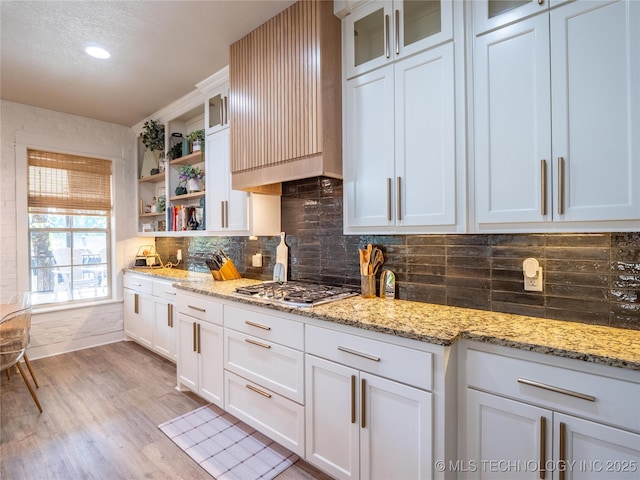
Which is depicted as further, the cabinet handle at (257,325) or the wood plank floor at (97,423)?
the cabinet handle at (257,325)

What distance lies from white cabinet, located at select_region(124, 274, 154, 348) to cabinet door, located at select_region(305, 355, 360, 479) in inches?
96.7

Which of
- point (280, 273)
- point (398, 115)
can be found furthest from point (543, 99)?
point (280, 273)

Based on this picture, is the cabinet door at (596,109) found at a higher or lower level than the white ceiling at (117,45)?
lower

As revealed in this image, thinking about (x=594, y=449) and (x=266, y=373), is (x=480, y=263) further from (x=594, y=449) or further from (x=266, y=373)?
(x=266, y=373)

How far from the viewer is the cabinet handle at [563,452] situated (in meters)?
1.15

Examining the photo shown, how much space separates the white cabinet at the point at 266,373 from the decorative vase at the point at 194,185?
1660 mm

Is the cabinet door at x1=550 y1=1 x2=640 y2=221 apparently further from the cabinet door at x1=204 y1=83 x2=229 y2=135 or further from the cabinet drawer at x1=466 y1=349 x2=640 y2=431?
the cabinet door at x1=204 y1=83 x2=229 y2=135

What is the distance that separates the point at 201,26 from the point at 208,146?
996 millimetres

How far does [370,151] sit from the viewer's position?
1856mm

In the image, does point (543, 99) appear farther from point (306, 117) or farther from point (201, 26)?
point (201, 26)

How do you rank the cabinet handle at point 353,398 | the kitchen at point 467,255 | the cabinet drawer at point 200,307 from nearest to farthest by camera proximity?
1. the kitchen at point 467,255
2. the cabinet handle at point 353,398
3. the cabinet drawer at point 200,307

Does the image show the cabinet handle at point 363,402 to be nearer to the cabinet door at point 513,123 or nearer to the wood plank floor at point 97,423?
the wood plank floor at point 97,423

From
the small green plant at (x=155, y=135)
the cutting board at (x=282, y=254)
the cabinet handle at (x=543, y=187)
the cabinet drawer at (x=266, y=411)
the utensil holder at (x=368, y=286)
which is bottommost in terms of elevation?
the cabinet drawer at (x=266, y=411)

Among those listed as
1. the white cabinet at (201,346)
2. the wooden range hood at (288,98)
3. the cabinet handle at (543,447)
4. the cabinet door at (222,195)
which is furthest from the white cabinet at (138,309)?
the cabinet handle at (543,447)
